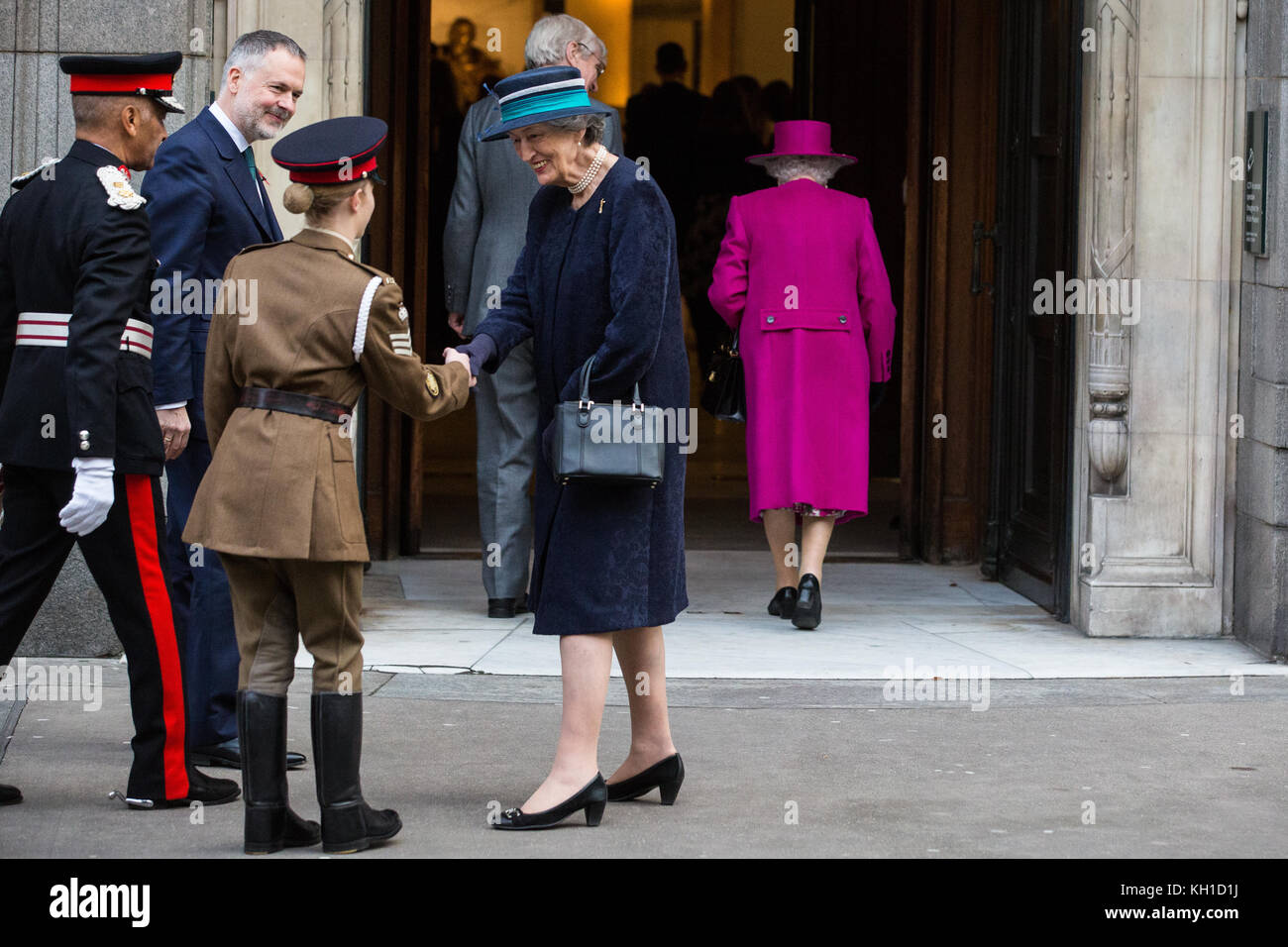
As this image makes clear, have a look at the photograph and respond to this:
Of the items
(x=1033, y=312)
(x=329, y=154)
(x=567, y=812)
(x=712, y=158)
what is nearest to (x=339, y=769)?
(x=567, y=812)

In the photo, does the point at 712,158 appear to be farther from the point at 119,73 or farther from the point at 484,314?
the point at 119,73

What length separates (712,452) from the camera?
13.5m

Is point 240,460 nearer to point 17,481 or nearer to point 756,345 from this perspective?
point 17,481

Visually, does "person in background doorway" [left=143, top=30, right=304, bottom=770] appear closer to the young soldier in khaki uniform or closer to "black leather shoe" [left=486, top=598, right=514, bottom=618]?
the young soldier in khaki uniform

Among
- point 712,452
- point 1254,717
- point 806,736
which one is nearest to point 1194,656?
point 1254,717

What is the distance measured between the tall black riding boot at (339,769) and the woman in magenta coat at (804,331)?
3.45 metres

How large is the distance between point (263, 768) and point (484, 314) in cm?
336

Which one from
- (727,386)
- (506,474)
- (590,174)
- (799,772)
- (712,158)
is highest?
(712,158)

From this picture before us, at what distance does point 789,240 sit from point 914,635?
1.62m

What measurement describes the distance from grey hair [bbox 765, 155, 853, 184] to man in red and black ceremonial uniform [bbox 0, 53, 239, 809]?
11.1 feet

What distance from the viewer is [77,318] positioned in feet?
15.5

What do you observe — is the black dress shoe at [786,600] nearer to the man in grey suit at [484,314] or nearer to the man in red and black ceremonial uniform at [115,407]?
the man in grey suit at [484,314]

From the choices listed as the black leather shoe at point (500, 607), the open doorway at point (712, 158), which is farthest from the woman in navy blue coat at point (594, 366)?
the open doorway at point (712, 158)

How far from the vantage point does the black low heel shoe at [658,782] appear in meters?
5.06
